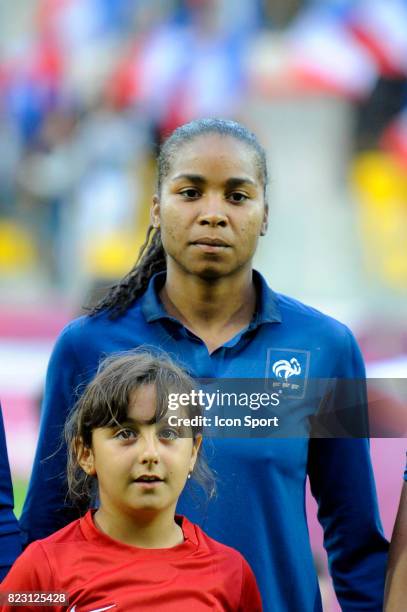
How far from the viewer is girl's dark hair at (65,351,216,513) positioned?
1883 millimetres

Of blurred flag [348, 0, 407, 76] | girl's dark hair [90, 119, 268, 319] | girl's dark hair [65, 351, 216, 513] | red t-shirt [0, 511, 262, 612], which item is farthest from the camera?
blurred flag [348, 0, 407, 76]

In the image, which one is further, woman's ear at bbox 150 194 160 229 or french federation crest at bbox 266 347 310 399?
woman's ear at bbox 150 194 160 229

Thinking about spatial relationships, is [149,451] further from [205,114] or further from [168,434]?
[205,114]

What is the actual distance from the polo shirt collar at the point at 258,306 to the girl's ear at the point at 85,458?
288 mm

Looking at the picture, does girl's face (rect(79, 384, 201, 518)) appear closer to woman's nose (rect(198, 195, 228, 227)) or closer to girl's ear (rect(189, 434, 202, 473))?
girl's ear (rect(189, 434, 202, 473))

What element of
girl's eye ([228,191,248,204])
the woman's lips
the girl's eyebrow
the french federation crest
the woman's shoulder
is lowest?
the girl's eyebrow

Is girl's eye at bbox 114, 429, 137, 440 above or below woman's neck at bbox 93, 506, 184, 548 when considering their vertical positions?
above

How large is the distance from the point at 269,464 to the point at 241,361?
18cm

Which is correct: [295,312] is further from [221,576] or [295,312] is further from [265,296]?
[221,576]

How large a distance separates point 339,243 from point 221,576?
8.51 m

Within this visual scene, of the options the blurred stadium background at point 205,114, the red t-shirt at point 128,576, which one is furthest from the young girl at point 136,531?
the blurred stadium background at point 205,114

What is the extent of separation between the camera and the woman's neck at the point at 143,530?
1.86m

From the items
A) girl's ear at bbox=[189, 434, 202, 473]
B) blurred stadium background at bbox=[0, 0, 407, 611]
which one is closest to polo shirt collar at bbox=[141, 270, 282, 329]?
girl's ear at bbox=[189, 434, 202, 473]

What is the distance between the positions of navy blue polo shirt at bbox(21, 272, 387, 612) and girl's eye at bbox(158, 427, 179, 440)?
0.13m
